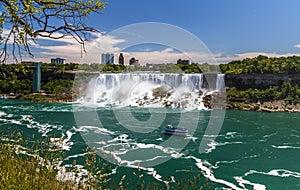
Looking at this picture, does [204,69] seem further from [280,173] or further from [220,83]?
[280,173]

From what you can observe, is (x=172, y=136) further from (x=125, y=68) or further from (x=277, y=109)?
(x=125, y=68)

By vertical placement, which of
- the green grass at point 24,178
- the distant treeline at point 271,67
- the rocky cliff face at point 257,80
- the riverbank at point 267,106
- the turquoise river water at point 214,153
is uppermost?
the distant treeline at point 271,67

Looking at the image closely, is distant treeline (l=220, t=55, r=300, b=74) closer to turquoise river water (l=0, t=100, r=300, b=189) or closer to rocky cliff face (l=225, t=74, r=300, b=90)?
rocky cliff face (l=225, t=74, r=300, b=90)

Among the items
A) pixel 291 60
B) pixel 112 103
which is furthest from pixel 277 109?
pixel 112 103

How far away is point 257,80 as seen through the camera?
4509 centimetres

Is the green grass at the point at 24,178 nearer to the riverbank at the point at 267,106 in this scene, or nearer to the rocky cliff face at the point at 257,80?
the riverbank at the point at 267,106

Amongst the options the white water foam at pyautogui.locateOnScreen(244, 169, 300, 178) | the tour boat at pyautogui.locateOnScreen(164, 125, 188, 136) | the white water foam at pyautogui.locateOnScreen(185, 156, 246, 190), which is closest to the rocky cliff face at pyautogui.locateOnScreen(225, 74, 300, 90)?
the tour boat at pyautogui.locateOnScreen(164, 125, 188, 136)

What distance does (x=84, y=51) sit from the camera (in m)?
3.45

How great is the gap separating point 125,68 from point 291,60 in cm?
2982

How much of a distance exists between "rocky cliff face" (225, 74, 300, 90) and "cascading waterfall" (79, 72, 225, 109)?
274cm

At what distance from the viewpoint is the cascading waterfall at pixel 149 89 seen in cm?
3972

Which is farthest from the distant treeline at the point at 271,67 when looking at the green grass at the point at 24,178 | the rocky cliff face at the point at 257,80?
the green grass at the point at 24,178

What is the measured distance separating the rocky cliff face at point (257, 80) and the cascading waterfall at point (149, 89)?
274 cm

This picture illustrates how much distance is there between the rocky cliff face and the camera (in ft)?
141
